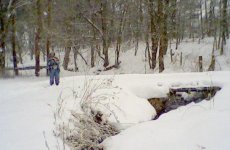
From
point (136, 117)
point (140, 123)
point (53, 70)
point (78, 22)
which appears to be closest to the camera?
point (140, 123)

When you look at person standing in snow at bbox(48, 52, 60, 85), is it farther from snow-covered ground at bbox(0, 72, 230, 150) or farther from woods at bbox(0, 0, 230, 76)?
woods at bbox(0, 0, 230, 76)

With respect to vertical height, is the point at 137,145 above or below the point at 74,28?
below

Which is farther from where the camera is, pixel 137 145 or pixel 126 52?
pixel 126 52

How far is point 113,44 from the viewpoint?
107 ft

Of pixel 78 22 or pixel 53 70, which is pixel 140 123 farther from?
pixel 78 22

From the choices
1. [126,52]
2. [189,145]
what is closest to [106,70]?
[126,52]

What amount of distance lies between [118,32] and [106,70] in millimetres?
3234

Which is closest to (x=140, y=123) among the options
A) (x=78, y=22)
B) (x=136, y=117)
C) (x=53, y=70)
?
(x=136, y=117)

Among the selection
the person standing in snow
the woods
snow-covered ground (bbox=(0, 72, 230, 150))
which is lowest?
snow-covered ground (bbox=(0, 72, 230, 150))

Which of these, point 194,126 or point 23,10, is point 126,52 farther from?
point 194,126

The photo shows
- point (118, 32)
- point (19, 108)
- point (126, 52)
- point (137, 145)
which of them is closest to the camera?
point (137, 145)

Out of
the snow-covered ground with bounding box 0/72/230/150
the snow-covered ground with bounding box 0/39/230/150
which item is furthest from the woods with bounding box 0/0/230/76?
the snow-covered ground with bounding box 0/72/230/150

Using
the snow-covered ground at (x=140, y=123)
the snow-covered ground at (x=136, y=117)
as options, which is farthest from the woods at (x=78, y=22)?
the snow-covered ground at (x=140, y=123)

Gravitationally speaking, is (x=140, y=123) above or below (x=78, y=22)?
below
